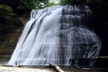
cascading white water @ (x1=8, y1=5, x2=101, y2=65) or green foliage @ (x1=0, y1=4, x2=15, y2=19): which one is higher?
green foliage @ (x1=0, y1=4, x2=15, y2=19)

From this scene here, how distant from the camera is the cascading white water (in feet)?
44.4

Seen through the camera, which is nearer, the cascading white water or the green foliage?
the cascading white water

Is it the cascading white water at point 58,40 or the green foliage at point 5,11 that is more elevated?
the green foliage at point 5,11

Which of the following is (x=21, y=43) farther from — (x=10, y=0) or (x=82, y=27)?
(x=10, y=0)

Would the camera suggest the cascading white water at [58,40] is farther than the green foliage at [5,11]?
No

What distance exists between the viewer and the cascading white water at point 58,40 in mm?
13547

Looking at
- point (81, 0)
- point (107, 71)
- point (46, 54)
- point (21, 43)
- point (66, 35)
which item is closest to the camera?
point (107, 71)

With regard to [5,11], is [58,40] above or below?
below

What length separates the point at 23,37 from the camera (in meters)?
16.6

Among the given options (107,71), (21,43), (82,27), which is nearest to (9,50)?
(21,43)

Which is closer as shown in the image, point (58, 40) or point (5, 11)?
point (58, 40)

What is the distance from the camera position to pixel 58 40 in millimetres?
14609

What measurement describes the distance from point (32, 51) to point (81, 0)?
934 cm

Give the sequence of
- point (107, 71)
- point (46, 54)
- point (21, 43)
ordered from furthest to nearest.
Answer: point (21, 43) < point (46, 54) < point (107, 71)
